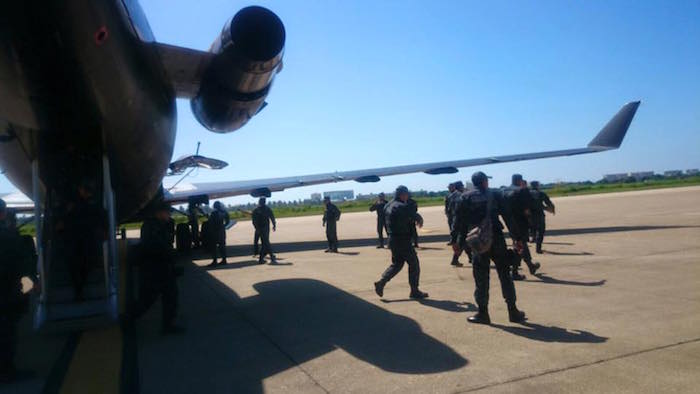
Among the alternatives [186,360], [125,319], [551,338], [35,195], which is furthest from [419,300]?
[35,195]

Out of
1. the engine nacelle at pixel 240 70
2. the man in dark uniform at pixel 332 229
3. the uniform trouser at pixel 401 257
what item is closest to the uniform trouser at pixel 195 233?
the man in dark uniform at pixel 332 229

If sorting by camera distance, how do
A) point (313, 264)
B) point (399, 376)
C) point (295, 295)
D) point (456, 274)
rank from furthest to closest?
point (313, 264) < point (456, 274) < point (295, 295) < point (399, 376)

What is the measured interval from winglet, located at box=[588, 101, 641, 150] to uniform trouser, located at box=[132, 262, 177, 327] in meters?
16.1

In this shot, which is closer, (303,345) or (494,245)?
(303,345)

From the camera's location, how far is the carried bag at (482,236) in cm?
535

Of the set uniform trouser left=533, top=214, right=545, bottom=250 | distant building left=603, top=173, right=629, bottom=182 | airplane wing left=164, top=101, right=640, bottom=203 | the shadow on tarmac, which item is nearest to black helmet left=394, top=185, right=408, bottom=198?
uniform trouser left=533, top=214, right=545, bottom=250

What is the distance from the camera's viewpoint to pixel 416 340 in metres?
4.77

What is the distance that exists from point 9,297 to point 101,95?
216cm

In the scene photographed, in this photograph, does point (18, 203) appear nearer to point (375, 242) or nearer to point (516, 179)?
point (375, 242)

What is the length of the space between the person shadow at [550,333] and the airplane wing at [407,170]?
11071 mm

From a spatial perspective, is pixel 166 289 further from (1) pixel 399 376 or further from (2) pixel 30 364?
(1) pixel 399 376

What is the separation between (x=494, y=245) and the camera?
5480 millimetres

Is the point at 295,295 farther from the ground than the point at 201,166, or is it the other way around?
the point at 201,166

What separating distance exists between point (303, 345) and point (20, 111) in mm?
3801
